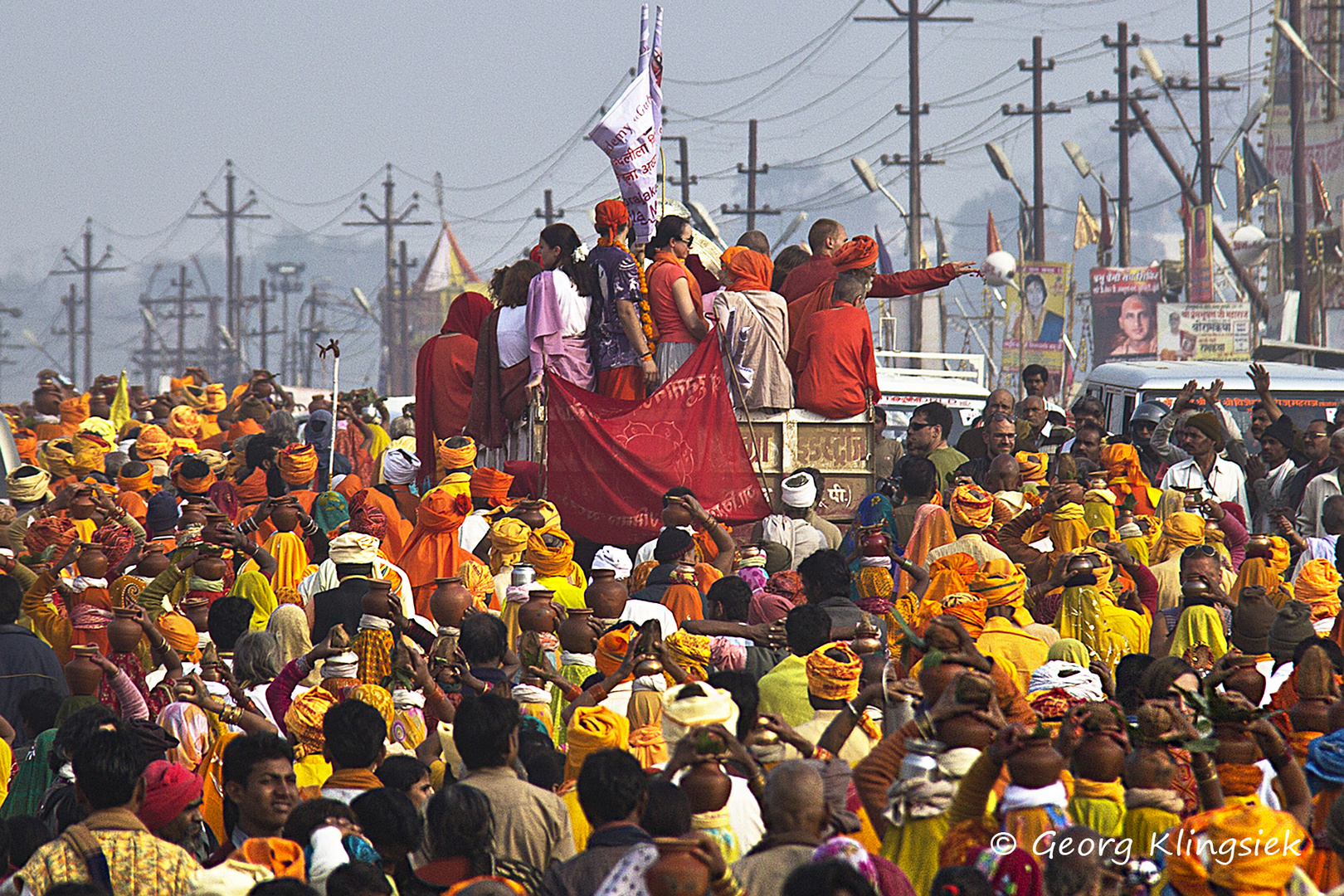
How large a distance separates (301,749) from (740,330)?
6.65 metres

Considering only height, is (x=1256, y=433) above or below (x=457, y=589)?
above

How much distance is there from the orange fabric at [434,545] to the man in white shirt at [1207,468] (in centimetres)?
435

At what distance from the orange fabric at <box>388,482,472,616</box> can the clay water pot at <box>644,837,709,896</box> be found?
209 inches

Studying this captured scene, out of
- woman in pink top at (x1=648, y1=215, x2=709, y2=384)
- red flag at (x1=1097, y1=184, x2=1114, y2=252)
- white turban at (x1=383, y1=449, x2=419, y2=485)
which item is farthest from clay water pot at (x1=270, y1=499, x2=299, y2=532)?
red flag at (x1=1097, y1=184, x2=1114, y2=252)

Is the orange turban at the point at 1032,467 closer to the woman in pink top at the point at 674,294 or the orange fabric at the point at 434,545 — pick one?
the woman in pink top at the point at 674,294

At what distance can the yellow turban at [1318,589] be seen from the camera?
25.0 feet

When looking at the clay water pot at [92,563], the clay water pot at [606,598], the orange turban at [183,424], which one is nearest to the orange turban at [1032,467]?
the clay water pot at [606,598]

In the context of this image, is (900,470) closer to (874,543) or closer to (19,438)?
(874,543)

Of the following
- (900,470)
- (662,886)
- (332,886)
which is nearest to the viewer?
(662,886)

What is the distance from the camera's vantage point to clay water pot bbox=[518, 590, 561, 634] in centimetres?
697

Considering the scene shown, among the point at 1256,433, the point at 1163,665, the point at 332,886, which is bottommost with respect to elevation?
the point at 332,886

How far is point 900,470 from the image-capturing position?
33.2 ft

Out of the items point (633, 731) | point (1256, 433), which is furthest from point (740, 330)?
point (633, 731)

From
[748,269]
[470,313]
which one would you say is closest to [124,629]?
[748,269]
